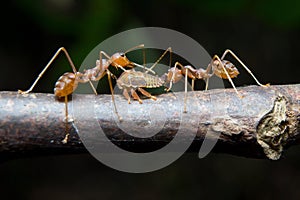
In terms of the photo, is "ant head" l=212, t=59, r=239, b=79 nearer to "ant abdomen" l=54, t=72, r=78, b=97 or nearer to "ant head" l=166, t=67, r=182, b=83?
"ant head" l=166, t=67, r=182, b=83

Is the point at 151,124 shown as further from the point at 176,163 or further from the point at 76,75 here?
the point at 176,163

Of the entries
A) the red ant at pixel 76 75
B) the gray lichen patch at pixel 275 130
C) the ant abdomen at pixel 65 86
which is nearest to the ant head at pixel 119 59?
the red ant at pixel 76 75

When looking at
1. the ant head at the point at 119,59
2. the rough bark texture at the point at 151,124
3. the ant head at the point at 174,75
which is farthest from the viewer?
the ant head at the point at 174,75

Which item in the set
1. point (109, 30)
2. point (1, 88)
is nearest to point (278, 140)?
point (109, 30)

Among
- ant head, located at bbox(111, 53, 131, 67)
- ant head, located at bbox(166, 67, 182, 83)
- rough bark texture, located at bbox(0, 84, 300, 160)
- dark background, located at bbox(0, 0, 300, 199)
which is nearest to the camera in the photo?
rough bark texture, located at bbox(0, 84, 300, 160)

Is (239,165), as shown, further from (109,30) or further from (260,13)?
(109,30)

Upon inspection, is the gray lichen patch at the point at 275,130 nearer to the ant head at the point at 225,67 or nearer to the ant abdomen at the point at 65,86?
the ant head at the point at 225,67

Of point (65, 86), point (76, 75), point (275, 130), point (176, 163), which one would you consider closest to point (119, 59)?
point (76, 75)

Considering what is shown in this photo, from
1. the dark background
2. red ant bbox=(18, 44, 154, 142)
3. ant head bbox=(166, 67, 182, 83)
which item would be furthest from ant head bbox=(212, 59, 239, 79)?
the dark background
